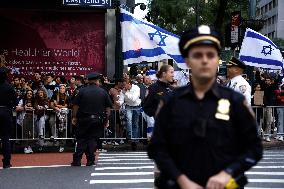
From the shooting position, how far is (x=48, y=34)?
19922 mm

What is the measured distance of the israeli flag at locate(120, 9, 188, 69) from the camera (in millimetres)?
15750

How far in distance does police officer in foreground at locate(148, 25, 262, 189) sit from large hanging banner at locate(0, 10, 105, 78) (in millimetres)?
16152

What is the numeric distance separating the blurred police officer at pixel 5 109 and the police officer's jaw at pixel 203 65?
862 centimetres

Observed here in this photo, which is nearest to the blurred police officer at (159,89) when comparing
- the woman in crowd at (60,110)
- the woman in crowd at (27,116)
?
the woman in crowd at (60,110)

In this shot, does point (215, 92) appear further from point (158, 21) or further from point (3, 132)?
point (158, 21)

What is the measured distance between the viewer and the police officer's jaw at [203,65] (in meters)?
3.80

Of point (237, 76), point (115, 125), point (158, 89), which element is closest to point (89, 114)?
point (115, 125)

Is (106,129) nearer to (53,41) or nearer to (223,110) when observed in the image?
(53,41)

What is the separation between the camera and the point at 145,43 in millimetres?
16016

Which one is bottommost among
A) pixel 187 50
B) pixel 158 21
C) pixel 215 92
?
pixel 215 92

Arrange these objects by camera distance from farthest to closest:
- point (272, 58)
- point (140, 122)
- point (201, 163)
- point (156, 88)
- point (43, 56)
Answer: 1. point (43, 56)
2. point (140, 122)
3. point (272, 58)
4. point (156, 88)
5. point (201, 163)

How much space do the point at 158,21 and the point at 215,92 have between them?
57256mm

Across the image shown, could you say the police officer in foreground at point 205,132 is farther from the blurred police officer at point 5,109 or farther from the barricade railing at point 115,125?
the barricade railing at point 115,125

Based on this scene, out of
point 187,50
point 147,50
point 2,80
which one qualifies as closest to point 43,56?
point 147,50
